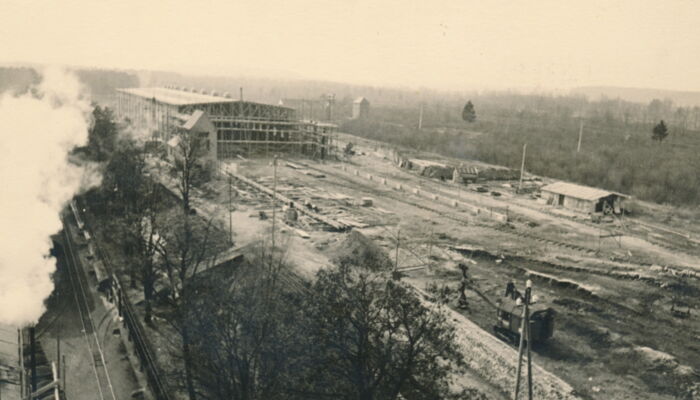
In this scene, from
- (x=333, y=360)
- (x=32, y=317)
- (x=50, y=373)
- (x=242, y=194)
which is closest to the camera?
(x=333, y=360)

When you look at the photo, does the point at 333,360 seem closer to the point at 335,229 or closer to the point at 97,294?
the point at 97,294

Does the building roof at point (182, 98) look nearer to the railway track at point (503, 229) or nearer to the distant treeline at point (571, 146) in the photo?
the railway track at point (503, 229)

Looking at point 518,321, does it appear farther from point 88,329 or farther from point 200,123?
point 200,123

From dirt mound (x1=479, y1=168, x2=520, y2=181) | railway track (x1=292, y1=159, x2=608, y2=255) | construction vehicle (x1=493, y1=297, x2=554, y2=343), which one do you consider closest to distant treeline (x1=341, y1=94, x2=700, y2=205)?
dirt mound (x1=479, y1=168, x2=520, y2=181)

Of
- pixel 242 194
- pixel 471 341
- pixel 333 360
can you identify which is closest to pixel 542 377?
pixel 471 341

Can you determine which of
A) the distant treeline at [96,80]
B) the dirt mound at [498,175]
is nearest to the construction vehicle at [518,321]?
the dirt mound at [498,175]

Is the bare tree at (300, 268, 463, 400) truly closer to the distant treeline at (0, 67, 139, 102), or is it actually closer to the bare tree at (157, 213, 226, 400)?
the bare tree at (157, 213, 226, 400)
